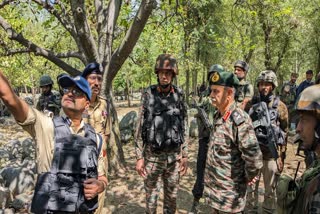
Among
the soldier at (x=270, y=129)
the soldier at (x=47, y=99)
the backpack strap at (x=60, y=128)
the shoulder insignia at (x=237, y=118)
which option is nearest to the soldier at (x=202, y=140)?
the soldier at (x=270, y=129)

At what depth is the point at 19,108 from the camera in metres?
1.92

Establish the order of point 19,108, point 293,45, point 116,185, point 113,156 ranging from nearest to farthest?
point 19,108 → point 116,185 → point 113,156 → point 293,45

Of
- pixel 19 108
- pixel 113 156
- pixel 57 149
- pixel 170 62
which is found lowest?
pixel 113 156

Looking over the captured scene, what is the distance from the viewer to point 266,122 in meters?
4.23

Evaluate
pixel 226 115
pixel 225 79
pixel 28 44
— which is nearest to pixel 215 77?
pixel 225 79

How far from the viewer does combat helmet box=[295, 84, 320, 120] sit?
169 cm

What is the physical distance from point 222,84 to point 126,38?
2891mm

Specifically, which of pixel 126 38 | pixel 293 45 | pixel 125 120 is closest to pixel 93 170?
pixel 126 38

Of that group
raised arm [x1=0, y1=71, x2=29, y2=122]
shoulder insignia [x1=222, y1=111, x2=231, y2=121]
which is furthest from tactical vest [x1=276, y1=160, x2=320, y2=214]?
raised arm [x1=0, y1=71, x2=29, y2=122]

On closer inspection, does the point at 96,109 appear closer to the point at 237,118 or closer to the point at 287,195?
the point at 237,118

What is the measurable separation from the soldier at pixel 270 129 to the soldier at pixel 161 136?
3.70ft

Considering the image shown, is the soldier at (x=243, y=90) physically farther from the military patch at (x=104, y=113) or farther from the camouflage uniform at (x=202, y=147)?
the military patch at (x=104, y=113)

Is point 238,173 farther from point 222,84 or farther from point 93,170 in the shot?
point 93,170

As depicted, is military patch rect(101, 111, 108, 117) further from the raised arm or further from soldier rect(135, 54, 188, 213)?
the raised arm
